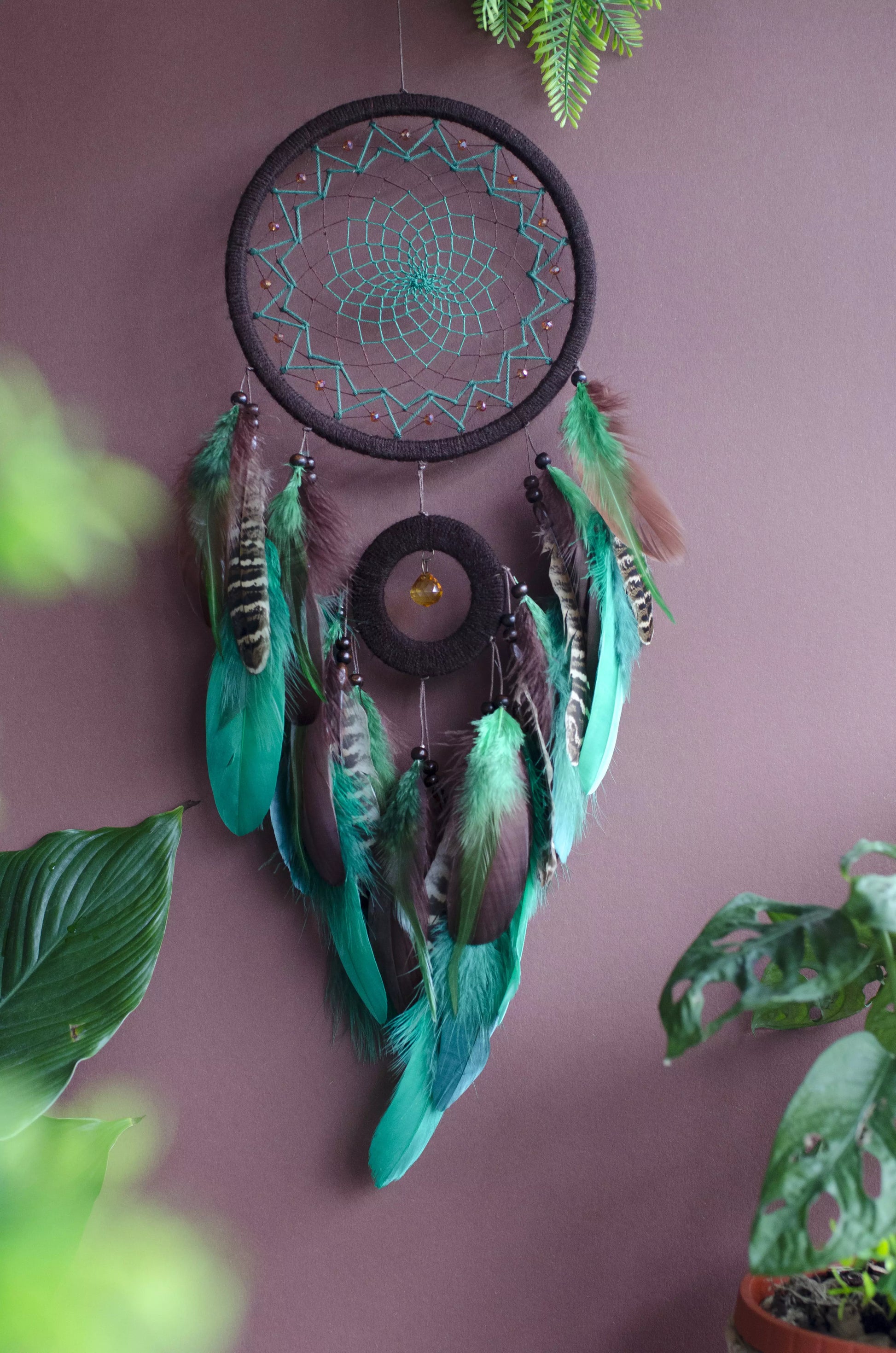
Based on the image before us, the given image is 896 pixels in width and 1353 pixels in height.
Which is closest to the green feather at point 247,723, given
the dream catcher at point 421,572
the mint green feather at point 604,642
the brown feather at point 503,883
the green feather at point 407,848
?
the dream catcher at point 421,572

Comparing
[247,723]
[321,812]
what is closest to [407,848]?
[321,812]

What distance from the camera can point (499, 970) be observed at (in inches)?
41.4

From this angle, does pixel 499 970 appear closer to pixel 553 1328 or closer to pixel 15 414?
pixel 553 1328

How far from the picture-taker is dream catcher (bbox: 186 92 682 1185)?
1.04 m

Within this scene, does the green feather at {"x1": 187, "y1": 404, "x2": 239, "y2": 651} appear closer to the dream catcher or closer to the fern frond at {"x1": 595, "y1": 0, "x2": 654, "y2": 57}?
the dream catcher

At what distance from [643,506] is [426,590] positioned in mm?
260

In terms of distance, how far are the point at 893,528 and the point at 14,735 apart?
1093mm

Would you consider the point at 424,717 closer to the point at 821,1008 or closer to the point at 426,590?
the point at 426,590

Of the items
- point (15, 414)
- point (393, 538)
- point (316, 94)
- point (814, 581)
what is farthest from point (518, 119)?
point (15, 414)

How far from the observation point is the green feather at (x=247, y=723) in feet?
3.40

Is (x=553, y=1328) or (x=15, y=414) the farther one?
(x=553, y=1328)

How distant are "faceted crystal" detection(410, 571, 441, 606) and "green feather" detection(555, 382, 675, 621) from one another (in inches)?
7.9

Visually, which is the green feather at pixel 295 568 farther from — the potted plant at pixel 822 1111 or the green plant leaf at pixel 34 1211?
the green plant leaf at pixel 34 1211

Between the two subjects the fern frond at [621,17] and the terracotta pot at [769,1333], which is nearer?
the terracotta pot at [769,1333]
